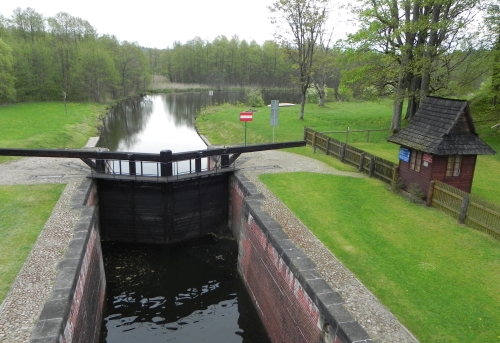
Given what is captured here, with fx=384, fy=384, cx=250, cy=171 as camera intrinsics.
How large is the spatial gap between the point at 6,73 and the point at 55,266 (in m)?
45.7

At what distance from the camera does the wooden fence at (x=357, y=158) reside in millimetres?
16891

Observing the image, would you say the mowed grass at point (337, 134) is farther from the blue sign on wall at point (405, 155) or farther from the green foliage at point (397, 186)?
the blue sign on wall at point (405, 155)

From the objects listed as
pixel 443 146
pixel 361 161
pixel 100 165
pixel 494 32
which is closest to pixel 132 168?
pixel 100 165

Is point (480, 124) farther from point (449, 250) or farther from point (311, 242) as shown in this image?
point (311, 242)

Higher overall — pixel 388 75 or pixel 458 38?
pixel 458 38

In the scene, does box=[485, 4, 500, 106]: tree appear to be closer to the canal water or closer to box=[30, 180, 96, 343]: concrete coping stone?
the canal water

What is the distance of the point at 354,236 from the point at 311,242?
1591 millimetres

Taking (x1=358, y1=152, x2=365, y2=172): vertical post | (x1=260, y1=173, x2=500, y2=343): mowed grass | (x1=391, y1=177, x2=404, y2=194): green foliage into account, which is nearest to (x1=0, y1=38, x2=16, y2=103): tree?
(x1=260, y1=173, x2=500, y2=343): mowed grass

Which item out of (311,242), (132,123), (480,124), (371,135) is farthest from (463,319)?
(132,123)

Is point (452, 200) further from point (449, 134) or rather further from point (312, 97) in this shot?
point (312, 97)

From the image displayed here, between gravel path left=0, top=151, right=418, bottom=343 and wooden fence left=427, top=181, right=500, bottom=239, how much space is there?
5.42 metres

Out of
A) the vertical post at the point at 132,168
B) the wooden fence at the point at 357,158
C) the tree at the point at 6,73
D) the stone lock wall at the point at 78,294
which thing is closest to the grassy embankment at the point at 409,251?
the wooden fence at the point at 357,158

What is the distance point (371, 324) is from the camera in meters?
7.69

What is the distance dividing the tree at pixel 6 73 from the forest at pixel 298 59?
0.14 meters
